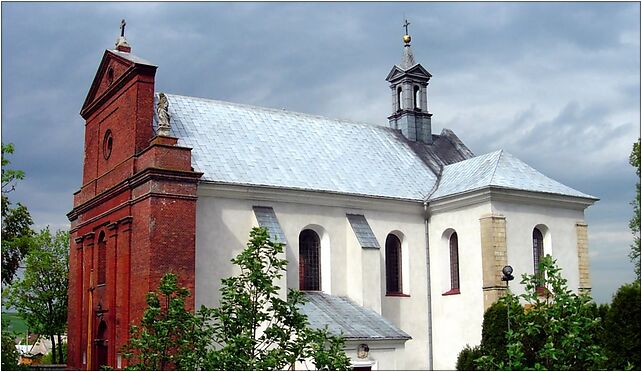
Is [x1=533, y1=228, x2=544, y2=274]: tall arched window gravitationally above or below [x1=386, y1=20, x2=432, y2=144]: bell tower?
below

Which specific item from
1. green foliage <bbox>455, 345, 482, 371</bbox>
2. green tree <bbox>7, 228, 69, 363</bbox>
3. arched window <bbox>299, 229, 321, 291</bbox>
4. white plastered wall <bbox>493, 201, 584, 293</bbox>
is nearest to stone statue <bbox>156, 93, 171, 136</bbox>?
arched window <bbox>299, 229, 321, 291</bbox>

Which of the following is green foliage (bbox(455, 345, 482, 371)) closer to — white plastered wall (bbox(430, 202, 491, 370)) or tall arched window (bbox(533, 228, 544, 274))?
white plastered wall (bbox(430, 202, 491, 370))

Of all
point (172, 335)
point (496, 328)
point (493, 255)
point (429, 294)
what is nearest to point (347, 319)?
point (496, 328)

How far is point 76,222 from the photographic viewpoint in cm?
3381

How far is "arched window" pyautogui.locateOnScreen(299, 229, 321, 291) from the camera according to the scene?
29.7 meters

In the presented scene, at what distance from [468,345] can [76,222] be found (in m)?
17.6

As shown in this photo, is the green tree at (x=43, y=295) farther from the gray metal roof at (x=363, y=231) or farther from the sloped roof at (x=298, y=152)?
the gray metal roof at (x=363, y=231)

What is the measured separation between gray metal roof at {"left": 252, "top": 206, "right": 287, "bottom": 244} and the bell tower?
12.1 m

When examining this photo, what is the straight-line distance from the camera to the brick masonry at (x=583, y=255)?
31875 mm

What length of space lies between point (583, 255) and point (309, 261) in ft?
38.4

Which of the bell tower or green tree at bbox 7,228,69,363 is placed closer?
the bell tower

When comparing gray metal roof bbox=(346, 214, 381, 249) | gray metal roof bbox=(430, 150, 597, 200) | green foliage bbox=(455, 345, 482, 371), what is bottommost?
green foliage bbox=(455, 345, 482, 371)

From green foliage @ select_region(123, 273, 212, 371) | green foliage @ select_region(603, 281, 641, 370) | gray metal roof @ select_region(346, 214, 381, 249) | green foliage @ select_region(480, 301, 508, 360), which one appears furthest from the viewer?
gray metal roof @ select_region(346, 214, 381, 249)

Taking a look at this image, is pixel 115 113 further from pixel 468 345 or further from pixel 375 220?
pixel 468 345
